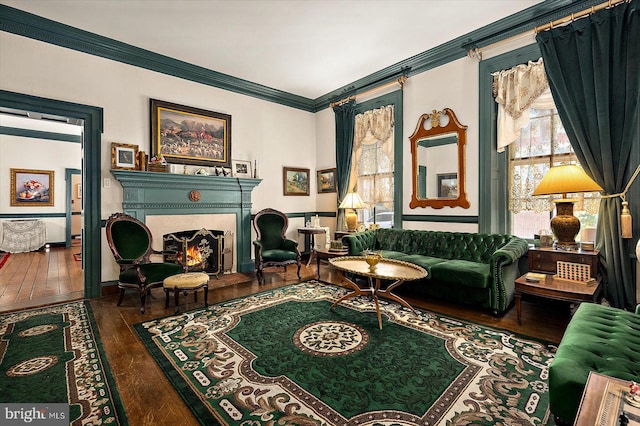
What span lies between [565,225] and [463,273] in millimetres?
1148

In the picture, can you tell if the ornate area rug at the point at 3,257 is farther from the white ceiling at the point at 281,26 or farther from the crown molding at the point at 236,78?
the white ceiling at the point at 281,26

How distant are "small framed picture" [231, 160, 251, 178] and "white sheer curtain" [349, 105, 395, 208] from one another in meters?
1.99

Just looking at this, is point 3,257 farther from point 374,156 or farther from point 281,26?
point 374,156

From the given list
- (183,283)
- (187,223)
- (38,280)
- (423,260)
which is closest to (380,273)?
(423,260)

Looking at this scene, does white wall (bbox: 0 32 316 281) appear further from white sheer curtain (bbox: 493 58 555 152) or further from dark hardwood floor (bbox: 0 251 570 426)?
white sheer curtain (bbox: 493 58 555 152)

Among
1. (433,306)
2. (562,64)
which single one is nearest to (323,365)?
(433,306)

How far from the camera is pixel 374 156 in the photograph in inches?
231

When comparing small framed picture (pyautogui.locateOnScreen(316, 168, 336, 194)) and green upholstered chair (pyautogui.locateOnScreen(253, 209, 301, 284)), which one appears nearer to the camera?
green upholstered chair (pyautogui.locateOnScreen(253, 209, 301, 284))

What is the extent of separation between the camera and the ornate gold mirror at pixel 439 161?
452 centimetres

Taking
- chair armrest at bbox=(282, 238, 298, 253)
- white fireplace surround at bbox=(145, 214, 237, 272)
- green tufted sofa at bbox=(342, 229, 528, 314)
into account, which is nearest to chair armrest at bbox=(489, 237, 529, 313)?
green tufted sofa at bbox=(342, 229, 528, 314)

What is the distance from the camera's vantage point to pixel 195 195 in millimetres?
5082

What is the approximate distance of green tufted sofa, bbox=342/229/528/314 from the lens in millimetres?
3348

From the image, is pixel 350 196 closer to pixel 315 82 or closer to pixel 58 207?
pixel 315 82

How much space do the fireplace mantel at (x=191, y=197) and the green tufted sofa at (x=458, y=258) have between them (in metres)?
2.10
